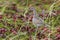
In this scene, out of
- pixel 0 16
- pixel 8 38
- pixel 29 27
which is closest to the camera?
pixel 8 38

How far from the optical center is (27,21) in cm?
621

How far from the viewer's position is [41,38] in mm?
5715

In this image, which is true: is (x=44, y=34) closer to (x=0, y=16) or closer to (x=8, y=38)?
(x=8, y=38)

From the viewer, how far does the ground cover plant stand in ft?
18.4

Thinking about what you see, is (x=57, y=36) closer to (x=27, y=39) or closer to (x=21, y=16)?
(x=27, y=39)

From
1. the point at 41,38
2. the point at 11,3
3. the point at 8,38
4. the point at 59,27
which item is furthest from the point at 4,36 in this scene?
the point at 11,3

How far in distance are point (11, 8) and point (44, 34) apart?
5.05ft

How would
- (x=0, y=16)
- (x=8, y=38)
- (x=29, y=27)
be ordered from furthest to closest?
(x=0, y=16) → (x=29, y=27) → (x=8, y=38)

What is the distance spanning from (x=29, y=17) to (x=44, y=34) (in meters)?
0.90

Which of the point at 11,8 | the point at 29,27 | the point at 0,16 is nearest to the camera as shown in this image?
the point at 29,27

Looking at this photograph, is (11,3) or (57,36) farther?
(11,3)

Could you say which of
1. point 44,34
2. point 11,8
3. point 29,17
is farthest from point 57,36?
point 11,8

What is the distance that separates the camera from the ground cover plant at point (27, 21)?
560 centimetres

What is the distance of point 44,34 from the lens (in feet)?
19.0
